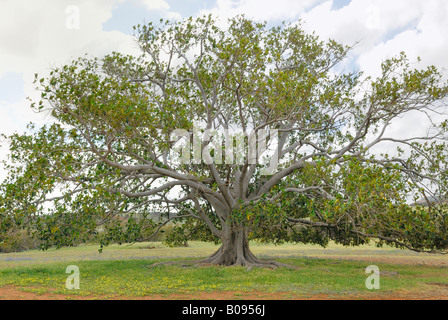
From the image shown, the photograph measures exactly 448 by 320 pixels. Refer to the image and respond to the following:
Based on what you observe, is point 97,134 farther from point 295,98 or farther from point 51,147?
point 295,98

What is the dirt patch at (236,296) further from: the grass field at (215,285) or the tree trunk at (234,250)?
the tree trunk at (234,250)

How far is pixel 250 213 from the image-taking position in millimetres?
17328

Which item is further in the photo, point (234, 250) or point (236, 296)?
point (234, 250)

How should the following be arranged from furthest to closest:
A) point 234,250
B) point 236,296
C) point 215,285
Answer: point 234,250 → point 215,285 → point 236,296

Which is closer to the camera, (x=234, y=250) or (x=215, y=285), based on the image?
(x=215, y=285)

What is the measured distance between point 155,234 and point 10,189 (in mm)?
8714

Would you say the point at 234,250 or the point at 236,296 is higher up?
the point at 234,250

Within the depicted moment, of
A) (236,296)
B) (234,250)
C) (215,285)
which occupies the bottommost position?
(215,285)

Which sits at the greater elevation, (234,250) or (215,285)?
(234,250)

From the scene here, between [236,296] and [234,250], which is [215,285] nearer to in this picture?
[236,296]

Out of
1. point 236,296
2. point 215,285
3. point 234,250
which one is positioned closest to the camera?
point 236,296

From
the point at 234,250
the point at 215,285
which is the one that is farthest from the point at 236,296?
the point at 234,250

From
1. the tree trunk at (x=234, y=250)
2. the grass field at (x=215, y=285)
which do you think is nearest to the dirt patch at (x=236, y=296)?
the grass field at (x=215, y=285)
